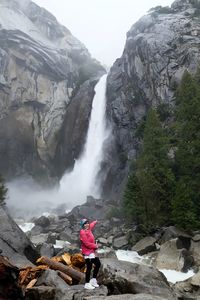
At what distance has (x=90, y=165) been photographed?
6238 centimetres

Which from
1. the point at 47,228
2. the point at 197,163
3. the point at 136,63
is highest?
the point at 136,63

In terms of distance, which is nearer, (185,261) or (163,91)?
(185,261)

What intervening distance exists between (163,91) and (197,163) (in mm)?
19717

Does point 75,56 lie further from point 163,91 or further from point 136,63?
point 163,91

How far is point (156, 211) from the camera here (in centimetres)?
3728

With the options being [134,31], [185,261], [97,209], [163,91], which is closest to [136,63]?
[163,91]

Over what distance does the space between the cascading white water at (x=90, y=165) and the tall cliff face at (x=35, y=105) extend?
205 cm

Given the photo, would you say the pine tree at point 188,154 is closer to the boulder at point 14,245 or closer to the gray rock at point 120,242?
the gray rock at point 120,242

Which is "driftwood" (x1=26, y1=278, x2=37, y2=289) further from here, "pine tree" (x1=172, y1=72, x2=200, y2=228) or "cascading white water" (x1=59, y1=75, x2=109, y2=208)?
"cascading white water" (x1=59, y1=75, x2=109, y2=208)

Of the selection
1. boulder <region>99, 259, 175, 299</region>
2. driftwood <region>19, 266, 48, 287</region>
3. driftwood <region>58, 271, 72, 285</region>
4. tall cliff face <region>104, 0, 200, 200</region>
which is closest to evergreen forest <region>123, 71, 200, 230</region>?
tall cliff face <region>104, 0, 200, 200</region>

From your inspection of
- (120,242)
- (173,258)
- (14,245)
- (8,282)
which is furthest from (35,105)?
(8,282)

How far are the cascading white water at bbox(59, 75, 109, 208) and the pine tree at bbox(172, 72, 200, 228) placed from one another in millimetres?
22520

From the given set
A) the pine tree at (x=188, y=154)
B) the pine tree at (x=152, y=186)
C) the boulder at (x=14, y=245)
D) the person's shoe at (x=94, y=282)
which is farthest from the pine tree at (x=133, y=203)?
the person's shoe at (x=94, y=282)

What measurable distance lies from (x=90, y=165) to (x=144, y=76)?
52.1 ft
